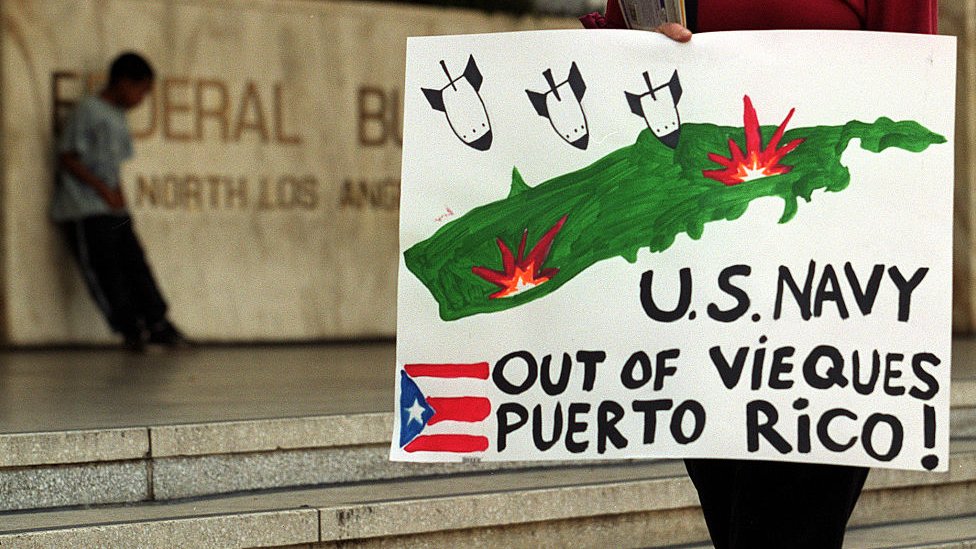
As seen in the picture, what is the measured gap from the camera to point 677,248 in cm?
247

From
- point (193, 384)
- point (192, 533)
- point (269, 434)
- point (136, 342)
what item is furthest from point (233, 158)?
point (192, 533)

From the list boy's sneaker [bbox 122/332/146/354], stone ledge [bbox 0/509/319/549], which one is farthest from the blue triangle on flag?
boy's sneaker [bbox 122/332/146/354]

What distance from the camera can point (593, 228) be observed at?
8.21 ft

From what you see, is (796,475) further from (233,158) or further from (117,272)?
(233,158)

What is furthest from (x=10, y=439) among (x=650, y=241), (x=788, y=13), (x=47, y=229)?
(x=47, y=229)

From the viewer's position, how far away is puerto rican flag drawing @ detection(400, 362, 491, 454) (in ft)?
8.13

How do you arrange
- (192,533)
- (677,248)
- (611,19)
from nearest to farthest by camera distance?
1. (677,248)
2. (611,19)
3. (192,533)

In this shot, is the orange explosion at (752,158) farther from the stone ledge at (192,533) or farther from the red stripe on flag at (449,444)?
the stone ledge at (192,533)

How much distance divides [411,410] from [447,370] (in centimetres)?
9

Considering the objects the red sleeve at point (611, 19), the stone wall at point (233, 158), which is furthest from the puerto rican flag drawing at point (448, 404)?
the stone wall at point (233, 158)

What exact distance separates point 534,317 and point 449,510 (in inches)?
66.3

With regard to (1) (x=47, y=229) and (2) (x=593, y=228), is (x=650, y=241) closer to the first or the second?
(2) (x=593, y=228)

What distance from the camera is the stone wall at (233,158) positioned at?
784 centimetres

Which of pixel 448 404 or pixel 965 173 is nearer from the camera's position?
pixel 448 404
